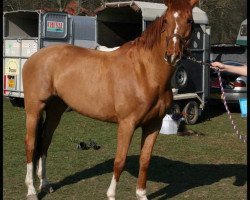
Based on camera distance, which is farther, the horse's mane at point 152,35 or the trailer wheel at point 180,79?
the trailer wheel at point 180,79

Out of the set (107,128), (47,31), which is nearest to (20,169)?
(107,128)

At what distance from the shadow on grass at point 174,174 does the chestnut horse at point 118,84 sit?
553 millimetres

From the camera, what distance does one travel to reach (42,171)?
5.29 meters

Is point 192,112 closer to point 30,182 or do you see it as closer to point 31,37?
point 31,37

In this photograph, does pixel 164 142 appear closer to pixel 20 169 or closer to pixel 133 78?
pixel 20 169

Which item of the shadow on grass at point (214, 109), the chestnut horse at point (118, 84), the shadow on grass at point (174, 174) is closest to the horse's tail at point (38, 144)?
the chestnut horse at point (118, 84)

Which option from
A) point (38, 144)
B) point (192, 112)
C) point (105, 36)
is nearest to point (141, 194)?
point (38, 144)

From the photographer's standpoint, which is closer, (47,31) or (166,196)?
(166,196)

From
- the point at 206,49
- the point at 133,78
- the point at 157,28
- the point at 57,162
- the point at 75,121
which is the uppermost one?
the point at 157,28

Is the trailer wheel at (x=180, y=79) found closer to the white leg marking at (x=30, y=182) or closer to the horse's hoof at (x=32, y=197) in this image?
the white leg marking at (x=30, y=182)

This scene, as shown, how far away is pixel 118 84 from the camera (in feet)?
15.0

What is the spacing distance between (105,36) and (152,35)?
7394mm

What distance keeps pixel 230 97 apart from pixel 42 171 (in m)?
7.62

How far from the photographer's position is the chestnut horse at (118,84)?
434 cm
